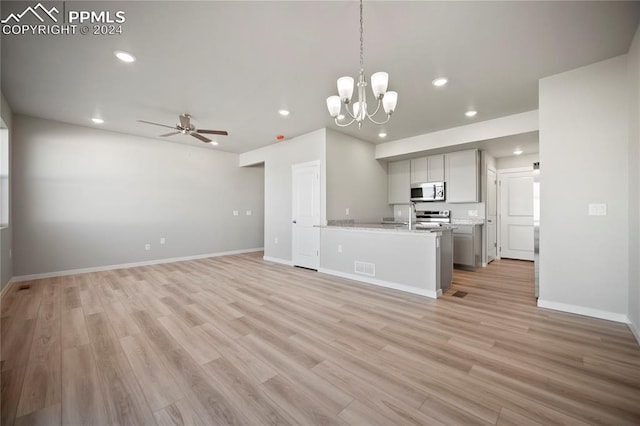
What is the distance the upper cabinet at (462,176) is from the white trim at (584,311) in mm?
2645

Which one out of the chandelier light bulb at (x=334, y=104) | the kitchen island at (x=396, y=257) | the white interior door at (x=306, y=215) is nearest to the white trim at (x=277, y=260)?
the white interior door at (x=306, y=215)

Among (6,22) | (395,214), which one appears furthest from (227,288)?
(395,214)

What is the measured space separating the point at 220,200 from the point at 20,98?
377cm

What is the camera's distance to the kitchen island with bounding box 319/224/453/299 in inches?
138

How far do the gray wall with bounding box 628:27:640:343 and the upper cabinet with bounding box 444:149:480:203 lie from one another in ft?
8.76

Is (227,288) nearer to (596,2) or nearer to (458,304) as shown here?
(458,304)

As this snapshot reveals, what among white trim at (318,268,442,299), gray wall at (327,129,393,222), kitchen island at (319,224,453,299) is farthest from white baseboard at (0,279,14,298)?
gray wall at (327,129,393,222)

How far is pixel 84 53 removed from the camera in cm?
262

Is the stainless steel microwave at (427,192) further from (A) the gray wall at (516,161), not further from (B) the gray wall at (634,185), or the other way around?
(B) the gray wall at (634,185)

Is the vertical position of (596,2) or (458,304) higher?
(596,2)

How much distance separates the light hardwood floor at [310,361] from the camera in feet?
4.86

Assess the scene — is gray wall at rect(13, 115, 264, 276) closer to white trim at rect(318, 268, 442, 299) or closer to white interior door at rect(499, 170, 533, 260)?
white trim at rect(318, 268, 442, 299)

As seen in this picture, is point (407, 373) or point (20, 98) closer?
point (407, 373)

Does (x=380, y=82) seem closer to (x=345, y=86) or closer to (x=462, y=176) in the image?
(x=345, y=86)
